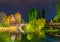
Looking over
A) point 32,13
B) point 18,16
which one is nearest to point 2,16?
point 18,16

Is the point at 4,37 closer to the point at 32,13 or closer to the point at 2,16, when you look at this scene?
the point at 2,16

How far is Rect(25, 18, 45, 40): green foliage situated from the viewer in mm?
2020

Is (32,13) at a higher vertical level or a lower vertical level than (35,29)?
higher

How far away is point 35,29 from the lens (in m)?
2.04

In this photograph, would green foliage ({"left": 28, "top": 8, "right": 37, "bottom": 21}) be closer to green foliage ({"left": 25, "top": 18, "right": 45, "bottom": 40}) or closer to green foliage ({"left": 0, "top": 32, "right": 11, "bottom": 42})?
green foliage ({"left": 25, "top": 18, "right": 45, "bottom": 40})

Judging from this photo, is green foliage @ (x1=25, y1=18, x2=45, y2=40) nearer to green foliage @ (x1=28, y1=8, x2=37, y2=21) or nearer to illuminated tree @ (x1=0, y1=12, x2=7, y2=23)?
green foliage @ (x1=28, y1=8, x2=37, y2=21)

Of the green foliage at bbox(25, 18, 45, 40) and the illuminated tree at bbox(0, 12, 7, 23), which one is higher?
the illuminated tree at bbox(0, 12, 7, 23)

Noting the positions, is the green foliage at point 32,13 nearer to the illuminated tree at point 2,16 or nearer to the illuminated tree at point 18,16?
the illuminated tree at point 18,16

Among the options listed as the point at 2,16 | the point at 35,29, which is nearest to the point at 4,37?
the point at 2,16

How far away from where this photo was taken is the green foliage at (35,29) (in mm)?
2020

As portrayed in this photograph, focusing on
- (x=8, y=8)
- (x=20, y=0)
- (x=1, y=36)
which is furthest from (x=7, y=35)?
(x=20, y=0)

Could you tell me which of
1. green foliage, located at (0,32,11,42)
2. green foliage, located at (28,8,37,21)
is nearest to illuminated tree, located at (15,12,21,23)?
green foliage, located at (28,8,37,21)

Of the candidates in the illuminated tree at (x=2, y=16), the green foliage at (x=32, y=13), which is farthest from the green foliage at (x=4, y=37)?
the green foliage at (x=32, y=13)

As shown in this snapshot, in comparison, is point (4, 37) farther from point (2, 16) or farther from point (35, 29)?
point (35, 29)
